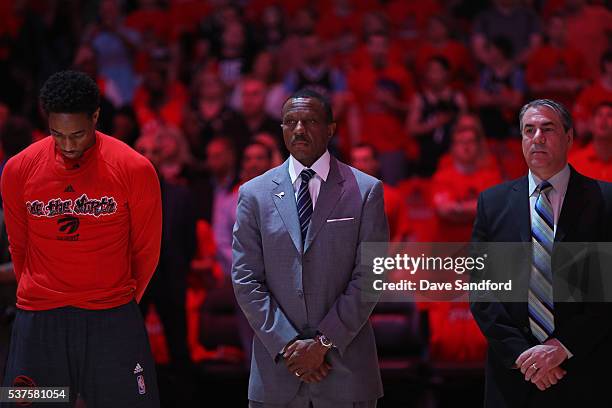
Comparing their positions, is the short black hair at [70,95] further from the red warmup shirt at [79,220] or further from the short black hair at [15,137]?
the short black hair at [15,137]

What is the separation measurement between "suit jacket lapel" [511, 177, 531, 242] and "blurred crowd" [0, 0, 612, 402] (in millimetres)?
2339

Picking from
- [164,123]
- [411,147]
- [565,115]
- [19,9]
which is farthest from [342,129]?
[565,115]

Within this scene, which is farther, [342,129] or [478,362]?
[342,129]

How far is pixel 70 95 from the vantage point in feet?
13.0

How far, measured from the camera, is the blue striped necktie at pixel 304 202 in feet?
13.5

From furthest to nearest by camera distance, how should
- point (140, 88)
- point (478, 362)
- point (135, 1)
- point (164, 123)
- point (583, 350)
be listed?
point (135, 1)
point (140, 88)
point (164, 123)
point (478, 362)
point (583, 350)

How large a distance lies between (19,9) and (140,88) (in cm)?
159

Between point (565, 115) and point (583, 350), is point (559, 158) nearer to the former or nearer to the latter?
point (565, 115)

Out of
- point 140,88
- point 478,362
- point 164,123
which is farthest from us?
point 140,88

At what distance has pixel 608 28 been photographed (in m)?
8.17

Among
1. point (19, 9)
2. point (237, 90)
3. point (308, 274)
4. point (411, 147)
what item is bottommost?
point (308, 274)

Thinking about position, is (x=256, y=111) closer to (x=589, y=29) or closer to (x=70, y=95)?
(x=589, y=29)

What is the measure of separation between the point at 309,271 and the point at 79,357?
3.24 feet

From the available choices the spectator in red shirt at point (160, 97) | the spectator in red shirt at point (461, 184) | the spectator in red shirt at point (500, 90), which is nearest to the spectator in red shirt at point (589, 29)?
the spectator in red shirt at point (500, 90)
